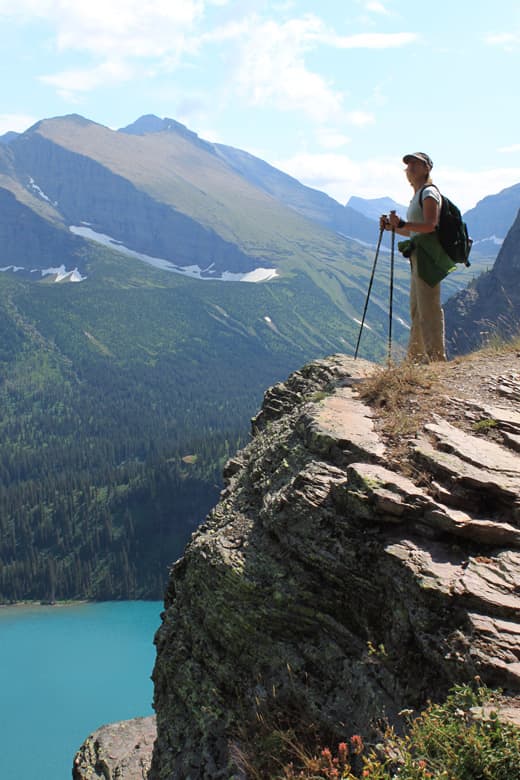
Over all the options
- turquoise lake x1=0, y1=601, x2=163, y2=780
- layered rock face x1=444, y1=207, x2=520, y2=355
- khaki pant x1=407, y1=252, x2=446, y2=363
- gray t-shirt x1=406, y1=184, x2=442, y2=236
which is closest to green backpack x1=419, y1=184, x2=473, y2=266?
gray t-shirt x1=406, y1=184, x2=442, y2=236

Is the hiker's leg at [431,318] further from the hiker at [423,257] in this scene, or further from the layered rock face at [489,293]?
the layered rock face at [489,293]

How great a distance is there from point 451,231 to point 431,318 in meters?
1.58

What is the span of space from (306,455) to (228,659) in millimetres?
2899

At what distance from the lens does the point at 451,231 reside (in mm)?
10555

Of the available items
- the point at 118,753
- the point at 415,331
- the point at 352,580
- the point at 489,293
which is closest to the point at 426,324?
the point at 415,331

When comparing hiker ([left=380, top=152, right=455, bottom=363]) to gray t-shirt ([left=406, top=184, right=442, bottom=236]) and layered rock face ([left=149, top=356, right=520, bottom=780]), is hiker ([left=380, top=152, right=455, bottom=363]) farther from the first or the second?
layered rock face ([left=149, top=356, right=520, bottom=780])

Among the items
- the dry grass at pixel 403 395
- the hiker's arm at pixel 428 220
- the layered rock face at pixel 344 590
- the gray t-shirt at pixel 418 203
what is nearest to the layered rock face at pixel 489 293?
the gray t-shirt at pixel 418 203

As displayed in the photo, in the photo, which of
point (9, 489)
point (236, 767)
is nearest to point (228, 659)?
point (236, 767)

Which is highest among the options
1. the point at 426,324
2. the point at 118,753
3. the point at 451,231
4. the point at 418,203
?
the point at 418,203

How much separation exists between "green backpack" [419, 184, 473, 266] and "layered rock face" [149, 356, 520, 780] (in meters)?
2.94

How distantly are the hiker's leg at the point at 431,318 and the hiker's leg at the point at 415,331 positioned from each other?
0.09 meters

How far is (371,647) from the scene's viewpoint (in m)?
6.38

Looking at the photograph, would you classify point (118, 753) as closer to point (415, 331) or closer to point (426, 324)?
point (415, 331)

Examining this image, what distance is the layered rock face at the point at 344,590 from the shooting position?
607 centimetres
